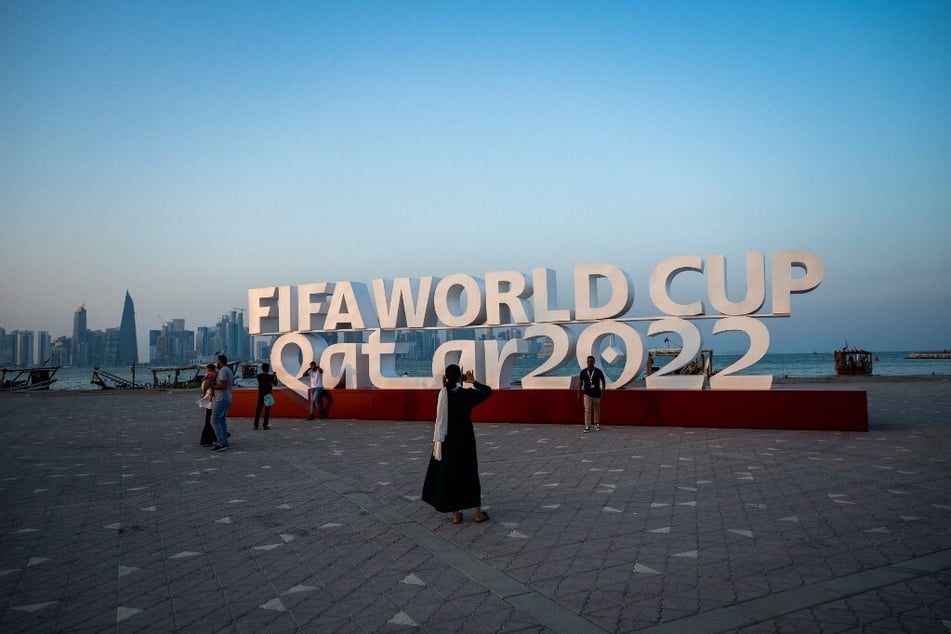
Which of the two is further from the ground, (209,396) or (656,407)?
(209,396)

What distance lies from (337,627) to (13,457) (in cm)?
1106

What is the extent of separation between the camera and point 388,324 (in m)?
18.2

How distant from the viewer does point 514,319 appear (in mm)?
16625

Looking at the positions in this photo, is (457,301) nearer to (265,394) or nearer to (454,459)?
(265,394)

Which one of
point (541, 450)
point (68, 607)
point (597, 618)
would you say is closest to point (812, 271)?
point (541, 450)

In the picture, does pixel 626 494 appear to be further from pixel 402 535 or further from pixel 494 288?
pixel 494 288

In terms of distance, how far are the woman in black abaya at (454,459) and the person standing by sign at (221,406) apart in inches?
286

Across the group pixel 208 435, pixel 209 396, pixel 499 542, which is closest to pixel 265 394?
pixel 208 435

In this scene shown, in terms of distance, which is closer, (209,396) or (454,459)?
(454,459)

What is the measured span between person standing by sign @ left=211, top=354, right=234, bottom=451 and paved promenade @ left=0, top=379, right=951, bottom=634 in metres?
1.04

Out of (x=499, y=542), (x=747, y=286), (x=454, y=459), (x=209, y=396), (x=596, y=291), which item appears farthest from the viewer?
(x=596, y=291)

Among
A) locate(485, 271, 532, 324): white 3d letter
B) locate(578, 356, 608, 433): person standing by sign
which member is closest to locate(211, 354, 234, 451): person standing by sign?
locate(485, 271, 532, 324): white 3d letter

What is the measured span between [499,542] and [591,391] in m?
8.87

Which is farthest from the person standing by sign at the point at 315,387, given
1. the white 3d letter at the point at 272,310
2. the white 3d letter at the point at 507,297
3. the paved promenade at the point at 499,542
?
the paved promenade at the point at 499,542
